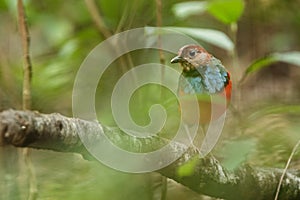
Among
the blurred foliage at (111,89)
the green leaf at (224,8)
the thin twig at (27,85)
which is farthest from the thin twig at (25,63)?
the green leaf at (224,8)

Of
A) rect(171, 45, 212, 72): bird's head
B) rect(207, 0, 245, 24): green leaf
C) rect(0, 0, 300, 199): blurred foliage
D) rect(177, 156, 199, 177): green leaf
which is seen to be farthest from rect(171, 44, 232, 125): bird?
rect(207, 0, 245, 24): green leaf

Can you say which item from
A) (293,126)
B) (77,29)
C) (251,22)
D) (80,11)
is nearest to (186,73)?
(293,126)

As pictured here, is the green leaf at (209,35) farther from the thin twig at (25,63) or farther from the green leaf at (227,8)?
the thin twig at (25,63)

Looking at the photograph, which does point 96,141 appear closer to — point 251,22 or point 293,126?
point 293,126

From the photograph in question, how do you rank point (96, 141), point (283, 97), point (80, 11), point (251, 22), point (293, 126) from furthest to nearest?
point (251, 22)
point (283, 97)
point (80, 11)
point (293, 126)
point (96, 141)

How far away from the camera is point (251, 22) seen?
17.8 ft

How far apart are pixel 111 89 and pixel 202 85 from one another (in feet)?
3.71

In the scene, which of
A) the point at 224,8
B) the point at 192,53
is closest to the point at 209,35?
the point at 224,8

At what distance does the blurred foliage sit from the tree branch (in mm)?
59

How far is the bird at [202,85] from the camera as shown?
217cm

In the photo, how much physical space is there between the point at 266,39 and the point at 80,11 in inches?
84.1

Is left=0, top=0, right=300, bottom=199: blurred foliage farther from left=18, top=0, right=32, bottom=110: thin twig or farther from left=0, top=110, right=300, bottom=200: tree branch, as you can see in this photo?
left=18, top=0, right=32, bottom=110: thin twig

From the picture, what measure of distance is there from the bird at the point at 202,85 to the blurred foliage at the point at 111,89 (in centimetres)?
12

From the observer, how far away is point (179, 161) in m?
1.93
